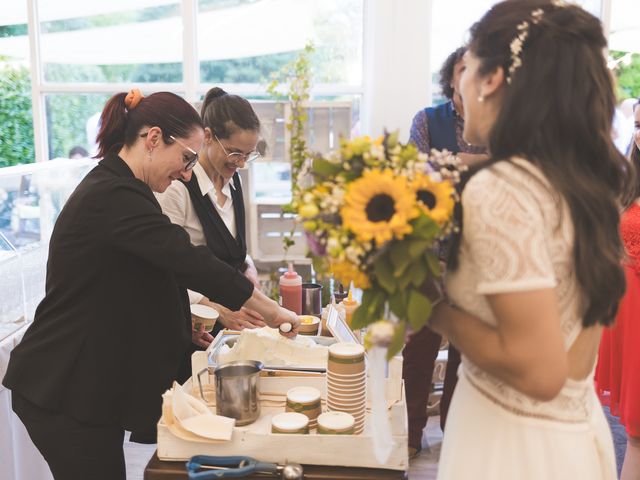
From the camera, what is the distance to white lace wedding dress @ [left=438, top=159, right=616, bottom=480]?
89 centimetres

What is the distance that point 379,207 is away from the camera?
0.93 meters

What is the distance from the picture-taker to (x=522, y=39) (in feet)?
3.07

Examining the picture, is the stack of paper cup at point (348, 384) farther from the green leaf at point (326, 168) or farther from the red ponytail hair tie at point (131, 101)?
the red ponytail hair tie at point (131, 101)

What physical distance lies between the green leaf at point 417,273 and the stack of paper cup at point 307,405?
1.70ft

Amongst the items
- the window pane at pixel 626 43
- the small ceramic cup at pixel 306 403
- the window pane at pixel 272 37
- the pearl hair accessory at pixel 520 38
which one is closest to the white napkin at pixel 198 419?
the small ceramic cup at pixel 306 403

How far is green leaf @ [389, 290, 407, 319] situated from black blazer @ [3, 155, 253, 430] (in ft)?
2.31

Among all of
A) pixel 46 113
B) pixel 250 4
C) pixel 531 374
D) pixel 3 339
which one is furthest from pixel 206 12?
pixel 531 374

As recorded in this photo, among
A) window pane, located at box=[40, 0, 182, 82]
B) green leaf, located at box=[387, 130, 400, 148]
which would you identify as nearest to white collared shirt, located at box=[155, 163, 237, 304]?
green leaf, located at box=[387, 130, 400, 148]

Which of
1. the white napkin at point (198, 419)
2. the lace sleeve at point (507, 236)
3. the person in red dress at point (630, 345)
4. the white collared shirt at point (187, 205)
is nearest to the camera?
the lace sleeve at point (507, 236)

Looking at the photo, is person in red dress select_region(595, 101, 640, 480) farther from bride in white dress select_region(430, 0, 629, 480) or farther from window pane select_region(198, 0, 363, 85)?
window pane select_region(198, 0, 363, 85)

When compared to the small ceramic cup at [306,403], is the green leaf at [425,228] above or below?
above

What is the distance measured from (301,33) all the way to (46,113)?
1.90 m

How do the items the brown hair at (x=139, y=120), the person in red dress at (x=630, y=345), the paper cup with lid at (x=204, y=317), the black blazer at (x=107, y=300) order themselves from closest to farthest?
the black blazer at (x=107, y=300)
the brown hair at (x=139, y=120)
the paper cup with lid at (x=204, y=317)
the person in red dress at (x=630, y=345)

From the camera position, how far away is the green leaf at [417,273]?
94 cm
